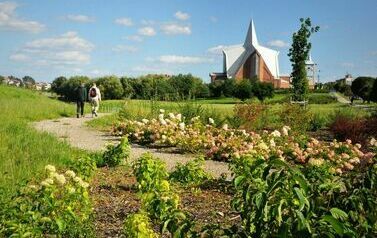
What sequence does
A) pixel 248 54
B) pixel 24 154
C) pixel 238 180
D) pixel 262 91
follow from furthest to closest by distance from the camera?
pixel 248 54 → pixel 262 91 → pixel 24 154 → pixel 238 180

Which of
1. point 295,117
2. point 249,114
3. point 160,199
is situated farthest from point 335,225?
point 295,117

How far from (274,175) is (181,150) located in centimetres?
1019

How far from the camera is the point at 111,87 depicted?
6556cm

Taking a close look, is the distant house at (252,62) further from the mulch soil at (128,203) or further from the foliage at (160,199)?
the foliage at (160,199)

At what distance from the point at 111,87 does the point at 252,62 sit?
1902 inches

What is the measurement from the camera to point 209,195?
6746 millimetres

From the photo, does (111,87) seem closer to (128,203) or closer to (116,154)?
(116,154)

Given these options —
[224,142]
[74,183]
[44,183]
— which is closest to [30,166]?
[74,183]

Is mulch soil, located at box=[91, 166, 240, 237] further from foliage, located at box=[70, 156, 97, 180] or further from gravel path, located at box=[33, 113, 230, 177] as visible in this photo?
gravel path, located at box=[33, 113, 230, 177]

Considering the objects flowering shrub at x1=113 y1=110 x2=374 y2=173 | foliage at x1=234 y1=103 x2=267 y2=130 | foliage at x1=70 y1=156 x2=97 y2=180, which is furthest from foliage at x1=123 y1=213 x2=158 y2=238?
foliage at x1=234 y1=103 x2=267 y2=130

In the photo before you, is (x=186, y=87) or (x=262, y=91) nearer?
(x=262, y=91)

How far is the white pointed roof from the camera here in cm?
10850

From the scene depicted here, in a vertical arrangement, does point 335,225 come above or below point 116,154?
above

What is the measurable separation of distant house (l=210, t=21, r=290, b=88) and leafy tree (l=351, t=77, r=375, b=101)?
37914mm
